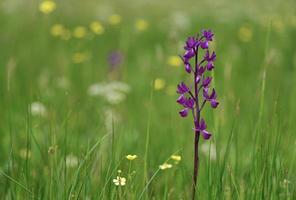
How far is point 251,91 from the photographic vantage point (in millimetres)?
4453

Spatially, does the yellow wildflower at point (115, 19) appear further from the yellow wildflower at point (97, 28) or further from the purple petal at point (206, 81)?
the purple petal at point (206, 81)

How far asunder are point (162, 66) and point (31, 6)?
16.1 ft

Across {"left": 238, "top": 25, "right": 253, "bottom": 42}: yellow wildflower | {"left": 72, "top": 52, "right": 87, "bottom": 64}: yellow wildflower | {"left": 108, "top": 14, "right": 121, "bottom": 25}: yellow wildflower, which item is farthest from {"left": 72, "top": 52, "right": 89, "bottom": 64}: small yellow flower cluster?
{"left": 238, "top": 25, "right": 253, "bottom": 42}: yellow wildflower

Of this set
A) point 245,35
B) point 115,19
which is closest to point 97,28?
point 115,19

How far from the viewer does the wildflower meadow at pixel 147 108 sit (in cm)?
175

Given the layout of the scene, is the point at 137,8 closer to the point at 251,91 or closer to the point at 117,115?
the point at 251,91

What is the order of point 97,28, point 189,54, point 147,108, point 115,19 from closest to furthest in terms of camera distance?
point 189,54, point 147,108, point 97,28, point 115,19

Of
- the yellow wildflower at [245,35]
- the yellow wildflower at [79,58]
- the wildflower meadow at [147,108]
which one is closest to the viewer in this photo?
the wildflower meadow at [147,108]

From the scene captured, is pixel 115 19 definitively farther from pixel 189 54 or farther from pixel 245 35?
pixel 189 54

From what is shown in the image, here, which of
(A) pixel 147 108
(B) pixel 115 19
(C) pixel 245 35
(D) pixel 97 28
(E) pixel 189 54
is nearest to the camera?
(E) pixel 189 54

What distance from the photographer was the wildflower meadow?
68.7 inches

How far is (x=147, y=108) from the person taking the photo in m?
Result: 3.79

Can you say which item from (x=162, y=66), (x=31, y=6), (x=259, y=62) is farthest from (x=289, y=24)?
(x=31, y=6)

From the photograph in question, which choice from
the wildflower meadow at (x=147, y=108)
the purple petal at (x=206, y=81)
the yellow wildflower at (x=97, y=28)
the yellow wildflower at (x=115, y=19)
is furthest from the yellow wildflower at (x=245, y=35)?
the purple petal at (x=206, y=81)
